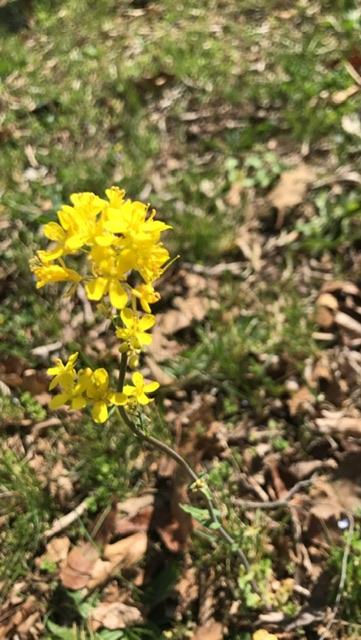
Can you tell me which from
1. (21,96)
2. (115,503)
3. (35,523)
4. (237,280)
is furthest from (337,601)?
(21,96)

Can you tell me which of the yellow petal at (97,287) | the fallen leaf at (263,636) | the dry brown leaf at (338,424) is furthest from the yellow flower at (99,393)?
the dry brown leaf at (338,424)

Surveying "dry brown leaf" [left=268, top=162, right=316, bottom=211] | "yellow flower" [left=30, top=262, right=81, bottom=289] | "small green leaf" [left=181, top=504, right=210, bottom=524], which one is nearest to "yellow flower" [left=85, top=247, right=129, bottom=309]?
"yellow flower" [left=30, top=262, right=81, bottom=289]

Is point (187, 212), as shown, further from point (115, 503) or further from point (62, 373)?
point (62, 373)

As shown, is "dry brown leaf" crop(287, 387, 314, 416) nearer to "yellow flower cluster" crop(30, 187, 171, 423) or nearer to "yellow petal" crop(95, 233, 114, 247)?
"yellow flower cluster" crop(30, 187, 171, 423)

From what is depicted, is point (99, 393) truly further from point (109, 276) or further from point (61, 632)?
point (61, 632)

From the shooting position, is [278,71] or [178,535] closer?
[178,535]

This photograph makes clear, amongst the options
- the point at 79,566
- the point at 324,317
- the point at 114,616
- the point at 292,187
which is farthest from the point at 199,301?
the point at 114,616

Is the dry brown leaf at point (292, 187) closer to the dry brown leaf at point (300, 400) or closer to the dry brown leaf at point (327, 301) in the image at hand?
the dry brown leaf at point (327, 301)
